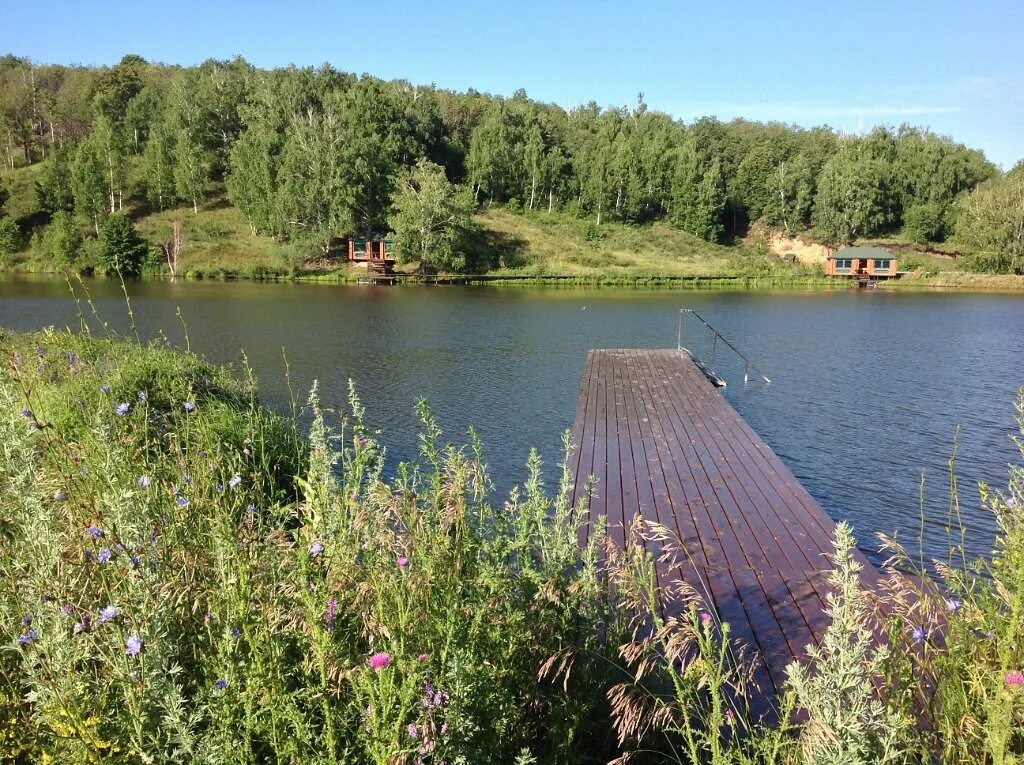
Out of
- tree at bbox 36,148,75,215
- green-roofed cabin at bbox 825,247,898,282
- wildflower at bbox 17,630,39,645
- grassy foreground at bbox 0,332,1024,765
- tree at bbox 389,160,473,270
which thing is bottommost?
grassy foreground at bbox 0,332,1024,765

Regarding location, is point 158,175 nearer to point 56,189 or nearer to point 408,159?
point 56,189


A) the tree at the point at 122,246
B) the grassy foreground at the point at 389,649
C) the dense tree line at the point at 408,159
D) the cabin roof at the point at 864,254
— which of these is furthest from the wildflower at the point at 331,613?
the cabin roof at the point at 864,254

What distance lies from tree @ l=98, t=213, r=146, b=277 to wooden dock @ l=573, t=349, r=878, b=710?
42971 mm

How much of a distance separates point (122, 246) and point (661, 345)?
130 ft

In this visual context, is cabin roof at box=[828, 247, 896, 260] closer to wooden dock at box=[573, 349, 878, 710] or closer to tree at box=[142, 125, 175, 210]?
wooden dock at box=[573, 349, 878, 710]

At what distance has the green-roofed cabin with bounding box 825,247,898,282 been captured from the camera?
165 feet

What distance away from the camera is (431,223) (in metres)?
46.3

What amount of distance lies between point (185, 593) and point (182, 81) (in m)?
73.5

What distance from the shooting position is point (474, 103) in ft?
253

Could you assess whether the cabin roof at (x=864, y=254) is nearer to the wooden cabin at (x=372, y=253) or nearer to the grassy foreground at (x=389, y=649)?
the wooden cabin at (x=372, y=253)

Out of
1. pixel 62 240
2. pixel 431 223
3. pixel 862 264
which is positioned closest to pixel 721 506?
pixel 431 223

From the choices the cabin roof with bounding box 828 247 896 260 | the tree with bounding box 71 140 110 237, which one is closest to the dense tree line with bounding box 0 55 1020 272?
the tree with bounding box 71 140 110 237

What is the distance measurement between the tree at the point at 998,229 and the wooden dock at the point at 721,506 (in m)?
49.3

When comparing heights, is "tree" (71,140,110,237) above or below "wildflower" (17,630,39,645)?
above
